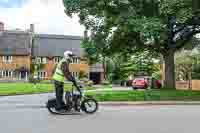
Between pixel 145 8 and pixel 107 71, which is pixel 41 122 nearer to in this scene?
pixel 145 8

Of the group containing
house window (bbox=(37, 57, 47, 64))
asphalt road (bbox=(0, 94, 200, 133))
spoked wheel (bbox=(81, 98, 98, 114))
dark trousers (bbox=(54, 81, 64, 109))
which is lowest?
asphalt road (bbox=(0, 94, 200, 133))

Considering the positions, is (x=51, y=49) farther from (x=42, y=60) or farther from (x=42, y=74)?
(x=42, y=74)

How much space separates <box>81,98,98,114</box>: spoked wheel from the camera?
17578 mm

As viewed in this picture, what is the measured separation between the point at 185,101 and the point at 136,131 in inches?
533

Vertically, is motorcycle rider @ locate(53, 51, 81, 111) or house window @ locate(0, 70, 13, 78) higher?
house window @ locate(0, 70, 13, 78)

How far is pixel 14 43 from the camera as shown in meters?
97.1

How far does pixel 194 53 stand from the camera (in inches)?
2552

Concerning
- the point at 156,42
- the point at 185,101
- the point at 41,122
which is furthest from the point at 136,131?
the point at 156,42

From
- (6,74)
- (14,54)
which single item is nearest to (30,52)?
(14,54)

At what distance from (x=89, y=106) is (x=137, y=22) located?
13109mm

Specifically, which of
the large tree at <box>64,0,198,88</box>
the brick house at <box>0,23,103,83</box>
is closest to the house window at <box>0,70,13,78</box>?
the brick house at <box>0,23,103,83</box>

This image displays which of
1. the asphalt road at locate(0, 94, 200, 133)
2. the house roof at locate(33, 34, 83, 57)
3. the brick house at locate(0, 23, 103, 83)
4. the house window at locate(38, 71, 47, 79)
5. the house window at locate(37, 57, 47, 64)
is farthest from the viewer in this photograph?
the house window at locate(37, 57, 47, 64)

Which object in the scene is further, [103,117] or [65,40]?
[65,40]

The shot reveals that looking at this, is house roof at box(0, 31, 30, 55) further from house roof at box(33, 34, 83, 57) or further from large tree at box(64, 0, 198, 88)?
large tree at box(64, 0, 198, 88)
